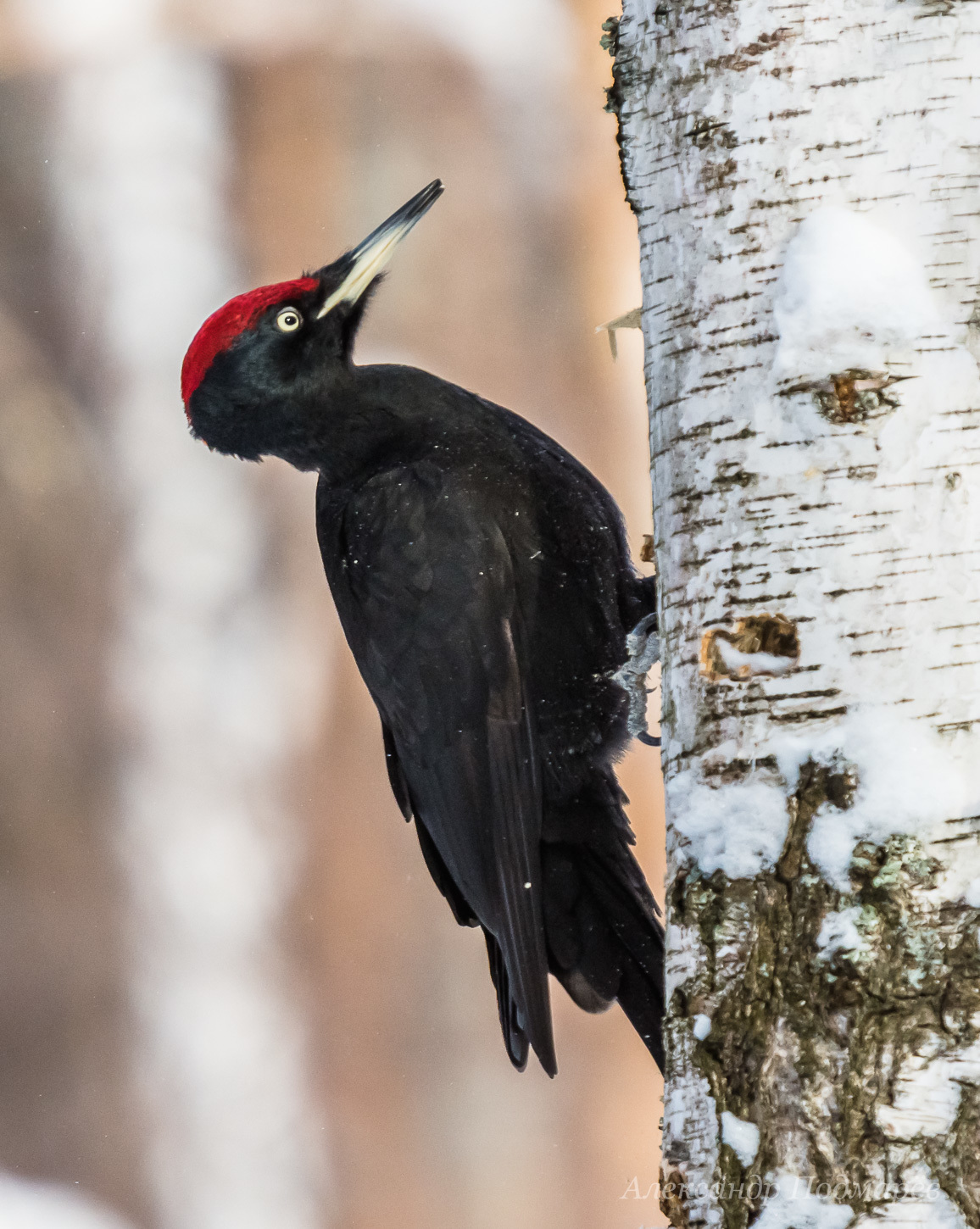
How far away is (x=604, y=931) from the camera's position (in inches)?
81.8

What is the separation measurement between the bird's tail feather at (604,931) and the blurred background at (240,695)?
9.58 ft

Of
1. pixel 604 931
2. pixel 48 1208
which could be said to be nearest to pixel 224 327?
pixel 604 931

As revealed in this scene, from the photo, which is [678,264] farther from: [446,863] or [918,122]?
[446,863]

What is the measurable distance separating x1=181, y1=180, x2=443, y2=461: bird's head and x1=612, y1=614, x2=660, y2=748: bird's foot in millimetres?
646

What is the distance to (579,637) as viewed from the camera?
7.06ft

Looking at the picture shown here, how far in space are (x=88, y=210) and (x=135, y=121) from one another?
0.49 metres

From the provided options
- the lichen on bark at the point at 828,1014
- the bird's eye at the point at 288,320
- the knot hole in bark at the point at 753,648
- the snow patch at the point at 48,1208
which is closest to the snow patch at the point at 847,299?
the knot hole in bark at the point at 753,648

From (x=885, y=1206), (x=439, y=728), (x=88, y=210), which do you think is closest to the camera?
(x=885, y=1206)

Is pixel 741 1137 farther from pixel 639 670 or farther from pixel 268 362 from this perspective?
pixel 268 362

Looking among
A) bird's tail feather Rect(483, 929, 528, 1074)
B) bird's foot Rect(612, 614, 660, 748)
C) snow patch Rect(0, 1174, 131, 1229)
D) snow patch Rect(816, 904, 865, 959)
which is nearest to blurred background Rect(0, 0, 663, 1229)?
snow patch Rect(0, 1174, 131, 1229)

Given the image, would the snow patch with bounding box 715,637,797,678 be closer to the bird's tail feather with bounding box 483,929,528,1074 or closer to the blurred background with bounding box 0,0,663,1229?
the bird's tail feather with bounding box 483,929,528,1074

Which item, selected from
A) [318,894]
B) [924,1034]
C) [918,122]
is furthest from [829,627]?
[318,894]

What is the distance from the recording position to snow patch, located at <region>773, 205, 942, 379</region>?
45.9 inches

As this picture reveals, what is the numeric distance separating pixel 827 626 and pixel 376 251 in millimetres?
1365
